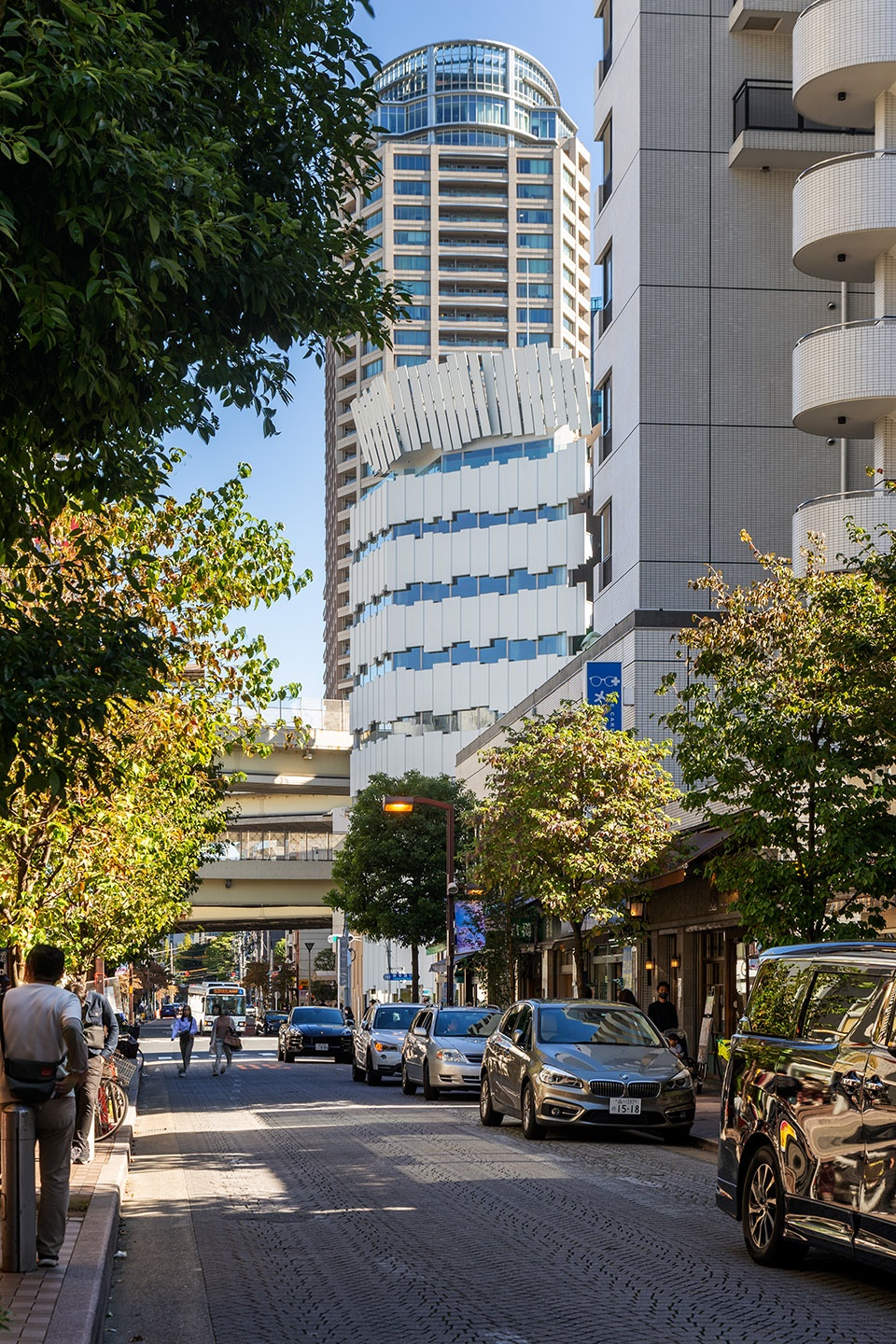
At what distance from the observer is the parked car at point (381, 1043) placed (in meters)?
37.8

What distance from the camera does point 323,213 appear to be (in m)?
9.85

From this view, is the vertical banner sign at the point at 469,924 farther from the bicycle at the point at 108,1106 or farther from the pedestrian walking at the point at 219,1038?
the bicycle at the point at 108,1106

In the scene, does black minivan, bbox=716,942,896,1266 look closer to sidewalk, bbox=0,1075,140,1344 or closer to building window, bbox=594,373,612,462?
sidewalk, bbox=0,1075,140,1344

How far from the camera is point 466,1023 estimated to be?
31.2 meters

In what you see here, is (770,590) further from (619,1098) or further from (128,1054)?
(128,1054)

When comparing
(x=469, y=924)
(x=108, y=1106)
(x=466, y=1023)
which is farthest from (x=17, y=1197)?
(x=469, y=924)

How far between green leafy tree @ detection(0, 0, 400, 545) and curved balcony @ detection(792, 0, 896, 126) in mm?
25143

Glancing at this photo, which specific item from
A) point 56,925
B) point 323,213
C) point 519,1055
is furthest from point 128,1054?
point 323,213

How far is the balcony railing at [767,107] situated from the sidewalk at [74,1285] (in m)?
34.7

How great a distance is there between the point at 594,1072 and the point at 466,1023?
11.2m

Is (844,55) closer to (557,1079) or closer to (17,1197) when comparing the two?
(557,1079)

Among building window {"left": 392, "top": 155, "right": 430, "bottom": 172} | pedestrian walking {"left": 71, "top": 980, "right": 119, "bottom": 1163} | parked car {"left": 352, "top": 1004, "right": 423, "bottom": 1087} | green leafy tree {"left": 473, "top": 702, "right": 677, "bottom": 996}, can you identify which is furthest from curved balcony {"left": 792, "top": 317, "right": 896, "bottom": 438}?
building window {"left": 392, "top": 155, "right": 430, "bottom": 172}

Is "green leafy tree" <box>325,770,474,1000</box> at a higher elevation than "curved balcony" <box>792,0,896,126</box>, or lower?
lower

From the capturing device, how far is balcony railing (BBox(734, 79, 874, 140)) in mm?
42375
